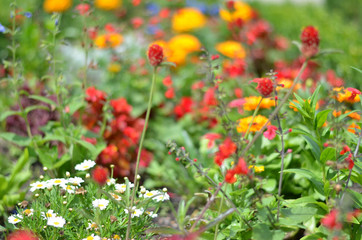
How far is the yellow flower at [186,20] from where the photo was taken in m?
5.47

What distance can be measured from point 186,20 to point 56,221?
4.00m

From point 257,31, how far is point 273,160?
302 centimetres

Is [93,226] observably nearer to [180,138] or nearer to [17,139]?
[17,139]

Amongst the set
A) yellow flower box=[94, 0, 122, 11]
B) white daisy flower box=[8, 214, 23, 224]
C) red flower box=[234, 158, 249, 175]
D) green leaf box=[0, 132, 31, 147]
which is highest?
red flower box=[234, 158, 249, 175]

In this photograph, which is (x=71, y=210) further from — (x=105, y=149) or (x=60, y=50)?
(x=60, y=50)

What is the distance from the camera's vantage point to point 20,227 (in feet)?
7.01

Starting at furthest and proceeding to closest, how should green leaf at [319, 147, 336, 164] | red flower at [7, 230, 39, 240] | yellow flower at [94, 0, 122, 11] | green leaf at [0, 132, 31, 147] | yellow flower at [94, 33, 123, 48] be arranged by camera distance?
yellow flower at [94, 0, 122, 11], yellow flower at [94, 33, 123, 48], green leaf at [0, 132, 31, 147], green leaf at [319, 147, 336, 164], red flower at [7, 230, 39, 240]

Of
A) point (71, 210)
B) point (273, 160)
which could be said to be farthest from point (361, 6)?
point (71, 210)

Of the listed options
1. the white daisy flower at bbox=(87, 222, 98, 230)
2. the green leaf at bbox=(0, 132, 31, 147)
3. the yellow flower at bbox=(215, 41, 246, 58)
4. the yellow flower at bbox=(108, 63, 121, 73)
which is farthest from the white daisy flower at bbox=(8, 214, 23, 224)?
the yellow flower at bbox=(215, 41, 246, 58)

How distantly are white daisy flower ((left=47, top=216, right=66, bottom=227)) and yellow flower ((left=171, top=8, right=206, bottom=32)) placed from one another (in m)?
3.92

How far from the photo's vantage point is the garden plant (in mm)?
1908

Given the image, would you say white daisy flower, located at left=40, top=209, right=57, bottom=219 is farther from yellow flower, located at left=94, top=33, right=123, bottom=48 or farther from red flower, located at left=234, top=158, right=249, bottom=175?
yellow flower, located at left=94, top=33, right=123, bottom=48

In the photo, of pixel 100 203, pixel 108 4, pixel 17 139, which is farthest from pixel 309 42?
pixel 108 4

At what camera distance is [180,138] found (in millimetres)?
3605
